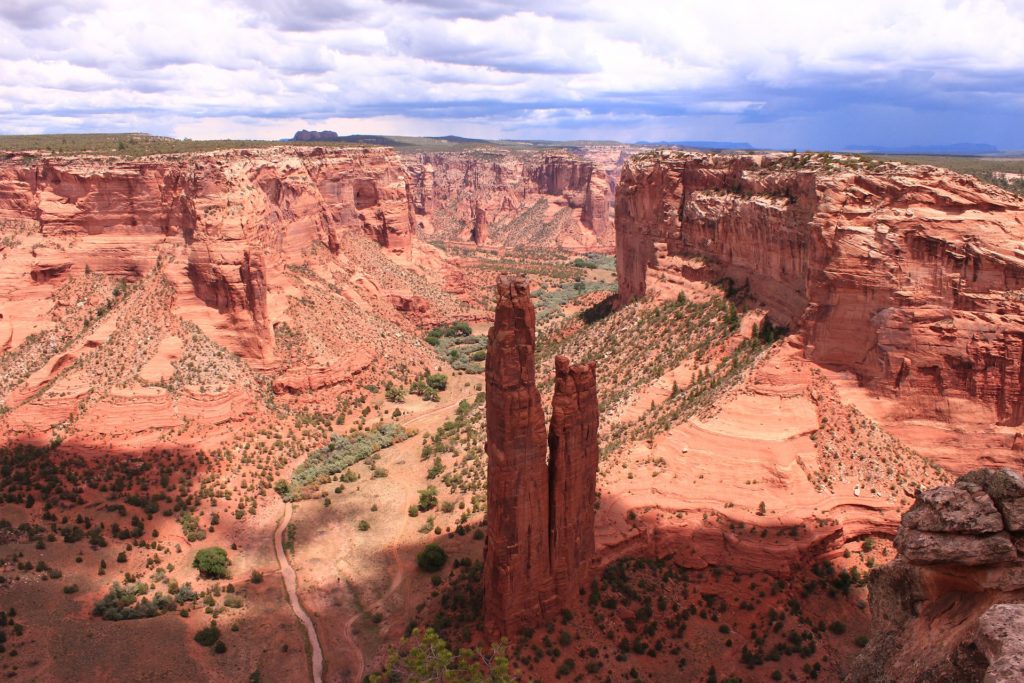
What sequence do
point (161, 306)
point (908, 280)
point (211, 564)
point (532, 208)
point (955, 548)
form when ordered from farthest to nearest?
point (532, 208)
point (161, 306)
point (211, 564)
point (908, 280)
point (955, 548)

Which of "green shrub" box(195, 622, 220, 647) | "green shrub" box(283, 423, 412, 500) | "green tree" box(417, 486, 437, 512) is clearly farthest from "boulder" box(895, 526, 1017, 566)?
"green shrub" box(283, 423, 412, 500)

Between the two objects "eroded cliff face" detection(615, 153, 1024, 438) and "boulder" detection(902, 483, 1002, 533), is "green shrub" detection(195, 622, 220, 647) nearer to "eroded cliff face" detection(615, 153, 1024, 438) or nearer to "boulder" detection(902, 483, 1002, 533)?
"boulder" detection(902, 483, 1002, 533)

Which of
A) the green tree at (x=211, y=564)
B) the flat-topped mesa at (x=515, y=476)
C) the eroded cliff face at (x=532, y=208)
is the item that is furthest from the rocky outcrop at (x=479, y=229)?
the flat-topped mesa at (x=515, y=476)

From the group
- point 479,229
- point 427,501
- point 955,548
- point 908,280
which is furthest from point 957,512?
point 479,229

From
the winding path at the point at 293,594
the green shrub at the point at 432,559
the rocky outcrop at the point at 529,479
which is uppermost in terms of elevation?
the rocky outcrop at the point at 529,479

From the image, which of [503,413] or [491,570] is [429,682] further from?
[503,413]

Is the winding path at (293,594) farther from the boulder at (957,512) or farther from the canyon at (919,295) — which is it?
the canyon at (919,295)

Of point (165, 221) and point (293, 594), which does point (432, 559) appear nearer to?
point (293, 594)

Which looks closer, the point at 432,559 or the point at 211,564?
the point at 432,559
